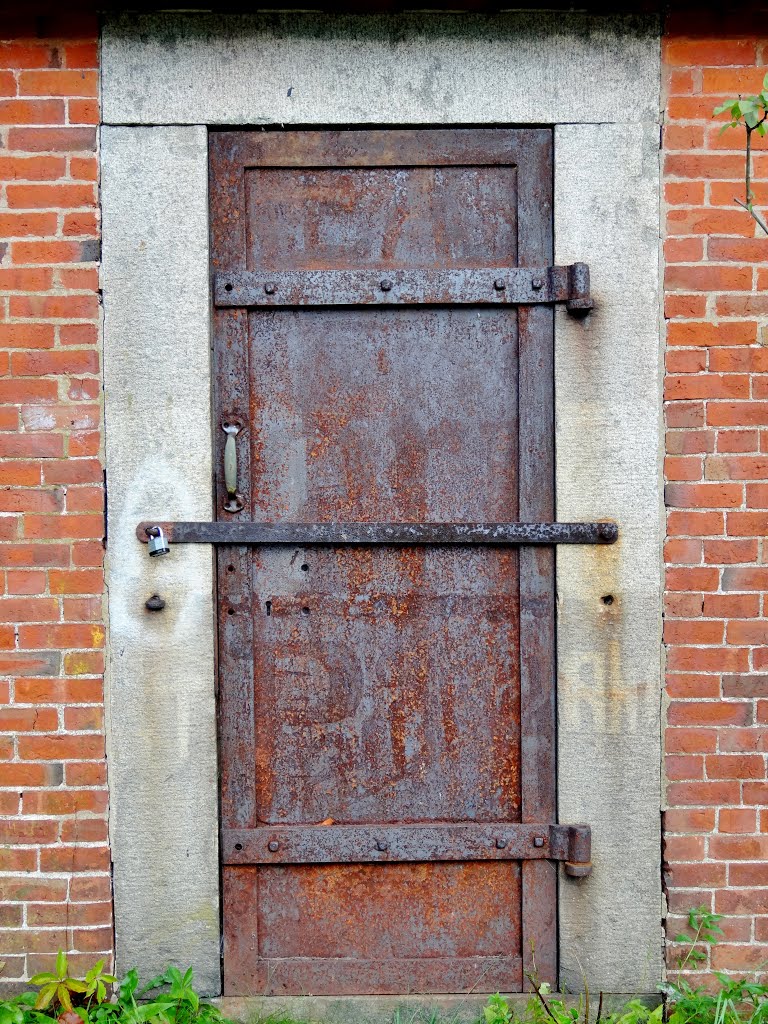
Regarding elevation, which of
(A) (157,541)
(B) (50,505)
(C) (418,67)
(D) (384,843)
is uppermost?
(C) (418,67)

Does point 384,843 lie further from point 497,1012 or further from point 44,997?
point 44,997

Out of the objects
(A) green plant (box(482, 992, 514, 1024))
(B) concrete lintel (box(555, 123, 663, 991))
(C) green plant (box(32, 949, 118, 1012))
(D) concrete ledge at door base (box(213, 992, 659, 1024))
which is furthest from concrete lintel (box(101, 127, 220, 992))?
(B) concrete lintel (box(555, 123, 663, 991))

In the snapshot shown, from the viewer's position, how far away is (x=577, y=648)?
8.64 feet

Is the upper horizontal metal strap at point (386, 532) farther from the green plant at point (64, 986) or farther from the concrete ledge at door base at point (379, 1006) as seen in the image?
the concrete ledge at door base at point (379, 1006)

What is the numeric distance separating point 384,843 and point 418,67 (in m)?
2.32

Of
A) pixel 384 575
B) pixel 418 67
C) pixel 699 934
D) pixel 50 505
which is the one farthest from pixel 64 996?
pixel 418 67

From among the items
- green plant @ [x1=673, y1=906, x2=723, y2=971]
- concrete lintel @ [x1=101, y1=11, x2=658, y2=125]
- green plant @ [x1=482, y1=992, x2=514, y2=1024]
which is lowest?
green plant @ [x1=482, y1=992, x2=514, y2=1024]

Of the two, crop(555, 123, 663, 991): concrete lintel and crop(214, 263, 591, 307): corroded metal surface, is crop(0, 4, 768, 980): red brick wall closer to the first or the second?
crop(555, 123, 663, 991): concrete lintel

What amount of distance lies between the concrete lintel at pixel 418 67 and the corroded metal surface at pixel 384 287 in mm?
443

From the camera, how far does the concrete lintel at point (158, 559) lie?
2.57m

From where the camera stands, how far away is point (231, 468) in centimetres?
261

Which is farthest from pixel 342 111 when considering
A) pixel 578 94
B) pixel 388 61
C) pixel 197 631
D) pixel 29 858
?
pixel 29 858

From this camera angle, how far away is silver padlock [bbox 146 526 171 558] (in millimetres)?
2559

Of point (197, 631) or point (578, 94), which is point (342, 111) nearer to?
point (578, 94)
